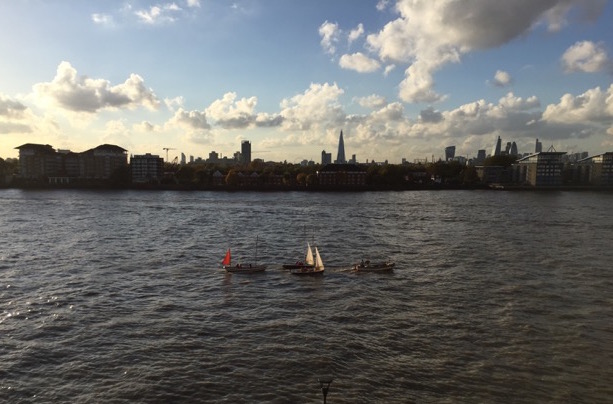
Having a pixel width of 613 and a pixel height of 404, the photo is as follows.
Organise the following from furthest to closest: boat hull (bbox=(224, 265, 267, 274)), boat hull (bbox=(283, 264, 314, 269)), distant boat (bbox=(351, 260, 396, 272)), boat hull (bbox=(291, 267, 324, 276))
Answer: distant boat (bbox=(351, 260, 396, 272)) < boat hull (bbox=(283, 264, 314, 269)) < boat hull (bbox=(224, 265, 267, 274)) < boat hull (bbox=(291, 267, 324, 276))

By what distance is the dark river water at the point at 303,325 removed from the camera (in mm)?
21594

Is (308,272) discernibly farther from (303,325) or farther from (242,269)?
(303,325)

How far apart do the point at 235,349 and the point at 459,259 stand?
33.2 m

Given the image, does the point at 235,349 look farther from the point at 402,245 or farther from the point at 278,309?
the point at 402,245

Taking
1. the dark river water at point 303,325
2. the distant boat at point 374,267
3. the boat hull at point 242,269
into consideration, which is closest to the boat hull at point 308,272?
the dark river water at point 303,325

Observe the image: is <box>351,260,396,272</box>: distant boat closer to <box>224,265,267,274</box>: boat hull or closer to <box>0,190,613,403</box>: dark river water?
<box>0,190,613,403</box>: dark river water

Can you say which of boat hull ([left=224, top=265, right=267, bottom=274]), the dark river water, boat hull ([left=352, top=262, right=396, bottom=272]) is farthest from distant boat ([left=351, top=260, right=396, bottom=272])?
boat hull ([left=224, top=265, right=267, bottom=274])

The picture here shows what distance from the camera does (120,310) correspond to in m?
32.0

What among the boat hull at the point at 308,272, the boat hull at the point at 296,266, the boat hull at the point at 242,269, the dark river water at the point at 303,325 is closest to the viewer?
the dark river water at the point at 303,325

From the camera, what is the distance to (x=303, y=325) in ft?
96.2

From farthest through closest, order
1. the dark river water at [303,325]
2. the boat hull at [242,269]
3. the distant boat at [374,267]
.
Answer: the distant boat at [374,267]
the boat hull at [242,269]
the dark river water at [303,325]

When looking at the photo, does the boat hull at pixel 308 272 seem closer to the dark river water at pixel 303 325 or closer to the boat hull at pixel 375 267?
the dark river water at pixel 303 325

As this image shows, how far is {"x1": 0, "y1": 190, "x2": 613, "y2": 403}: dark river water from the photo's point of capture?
21.6 meters

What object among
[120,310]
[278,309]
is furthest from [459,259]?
[120,310]
